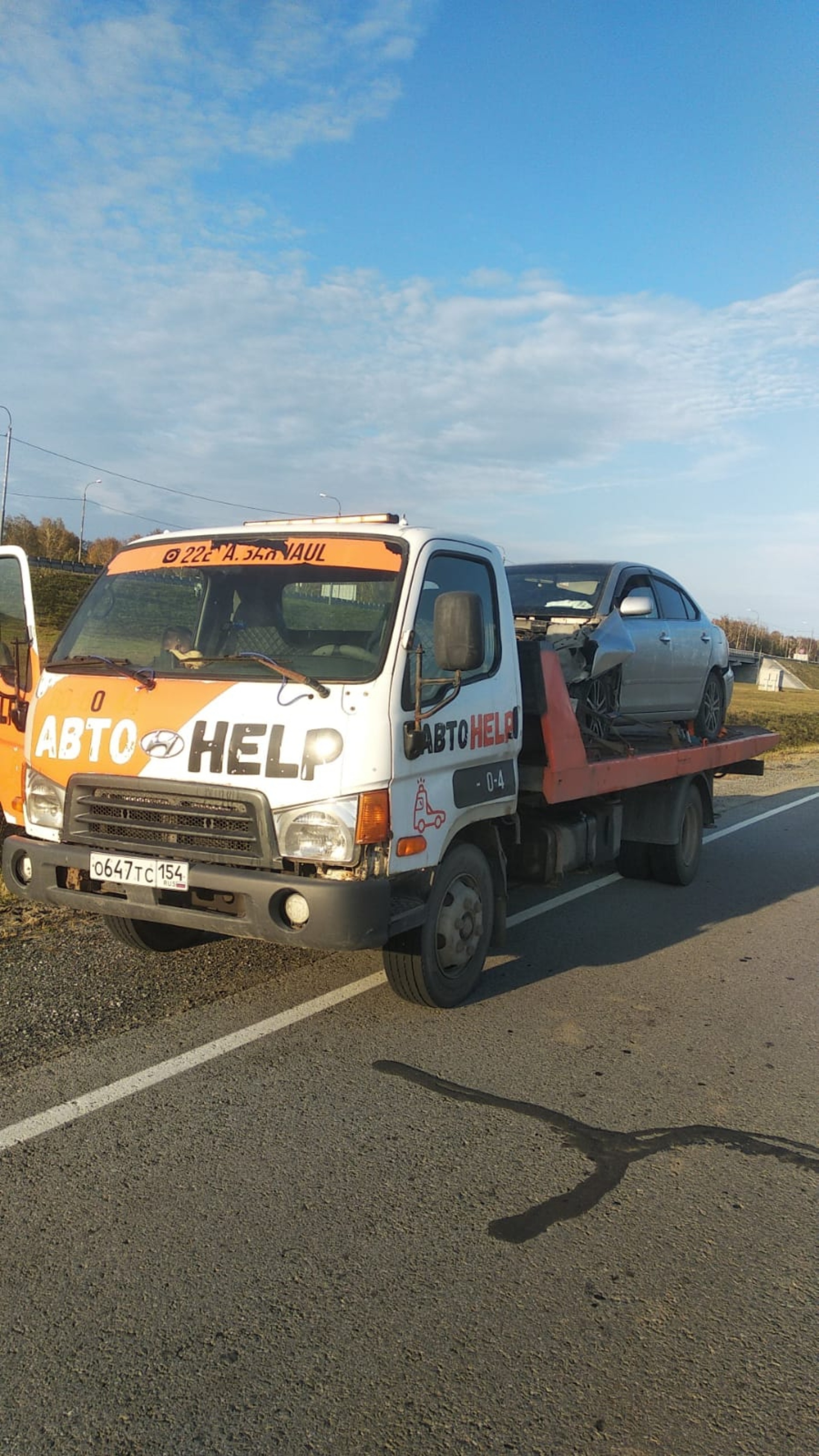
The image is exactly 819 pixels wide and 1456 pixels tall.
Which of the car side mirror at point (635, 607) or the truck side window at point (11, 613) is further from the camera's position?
the car side mirror at point (635, 607)

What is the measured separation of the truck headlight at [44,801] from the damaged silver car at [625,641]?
2.90 m

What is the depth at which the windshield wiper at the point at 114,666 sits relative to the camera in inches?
190

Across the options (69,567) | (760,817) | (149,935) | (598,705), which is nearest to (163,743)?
(149,935)

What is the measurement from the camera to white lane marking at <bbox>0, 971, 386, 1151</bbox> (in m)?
3.71

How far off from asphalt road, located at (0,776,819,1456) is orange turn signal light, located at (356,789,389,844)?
939 millimetres

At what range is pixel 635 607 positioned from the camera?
7504 mm

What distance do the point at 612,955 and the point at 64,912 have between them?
3.28m

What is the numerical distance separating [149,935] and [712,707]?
19.4 ft

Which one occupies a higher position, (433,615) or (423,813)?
(433,615)

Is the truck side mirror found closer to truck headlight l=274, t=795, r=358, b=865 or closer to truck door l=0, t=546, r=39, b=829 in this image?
truck headlight l=274, t=795, r=358, b=865

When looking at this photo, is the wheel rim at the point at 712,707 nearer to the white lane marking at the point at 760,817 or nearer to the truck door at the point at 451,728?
the white lane marking at the point at 760,817

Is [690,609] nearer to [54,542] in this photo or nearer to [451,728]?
[451,728]

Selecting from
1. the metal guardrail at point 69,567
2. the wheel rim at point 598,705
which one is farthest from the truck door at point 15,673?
the metal guardrail at point 69,567

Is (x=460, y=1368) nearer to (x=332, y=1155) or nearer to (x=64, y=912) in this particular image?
(x=332, y=1155)
